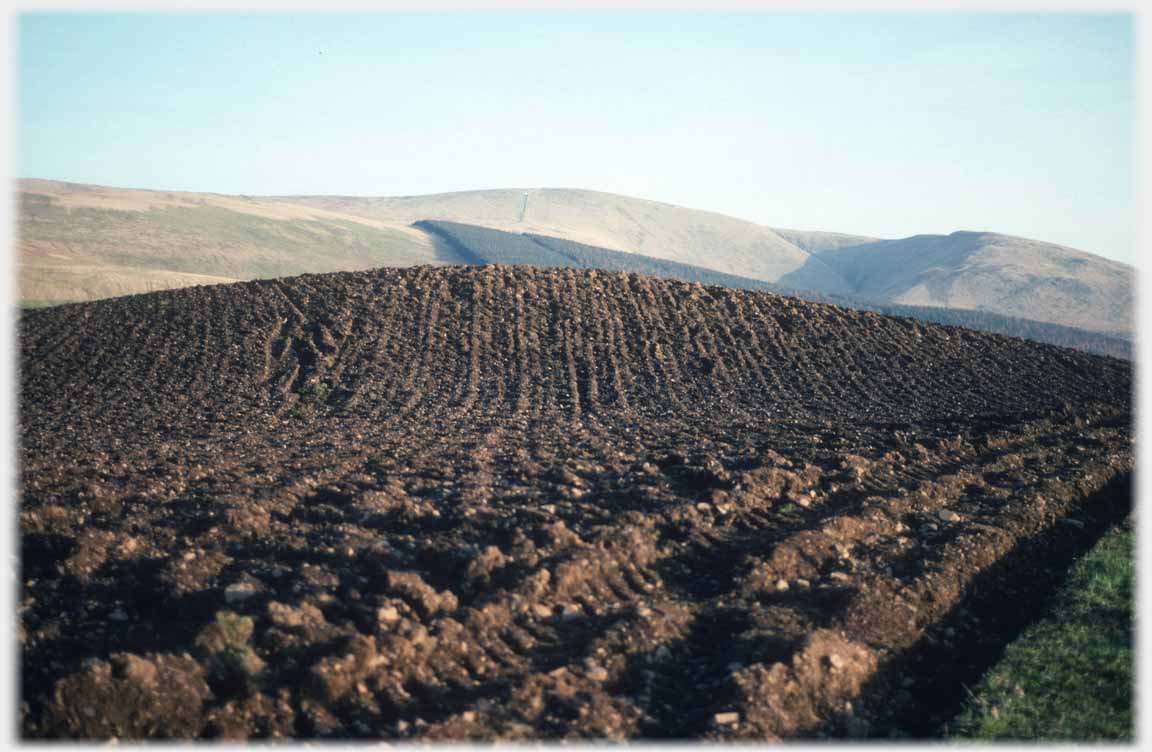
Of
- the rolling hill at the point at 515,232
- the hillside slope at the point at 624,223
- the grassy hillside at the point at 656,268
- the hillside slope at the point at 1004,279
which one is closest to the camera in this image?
the grassy hillside at the point at 656,268

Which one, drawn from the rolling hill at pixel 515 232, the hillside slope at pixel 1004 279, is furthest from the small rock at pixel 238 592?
the hillside slope at pixel 1004 279

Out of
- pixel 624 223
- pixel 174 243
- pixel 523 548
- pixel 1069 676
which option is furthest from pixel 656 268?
pixel 1069 676

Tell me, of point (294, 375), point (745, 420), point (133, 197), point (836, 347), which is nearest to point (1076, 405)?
point (836, 347)

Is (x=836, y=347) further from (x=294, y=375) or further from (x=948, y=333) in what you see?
(x=294, y=375)

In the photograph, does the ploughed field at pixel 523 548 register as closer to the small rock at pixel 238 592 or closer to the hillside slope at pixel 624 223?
the small rock at pixel 238 592

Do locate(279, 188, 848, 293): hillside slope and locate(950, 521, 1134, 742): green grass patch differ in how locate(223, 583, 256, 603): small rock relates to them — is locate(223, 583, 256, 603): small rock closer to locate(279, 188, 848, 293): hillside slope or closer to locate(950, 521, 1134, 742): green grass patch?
locate(950, 521, 1134, 742): green grass patch

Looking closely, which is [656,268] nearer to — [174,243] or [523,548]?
[174,243]
